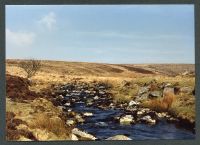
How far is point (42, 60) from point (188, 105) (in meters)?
2.62

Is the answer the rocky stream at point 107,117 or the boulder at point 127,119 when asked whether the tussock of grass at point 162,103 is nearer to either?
the rocky stream at point 107,117

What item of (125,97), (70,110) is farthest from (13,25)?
(125,97)

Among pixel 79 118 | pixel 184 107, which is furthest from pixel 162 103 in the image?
pixel 79 118

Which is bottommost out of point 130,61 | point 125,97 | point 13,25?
point 125,97

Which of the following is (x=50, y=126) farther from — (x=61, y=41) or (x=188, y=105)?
(x=188, y=105)

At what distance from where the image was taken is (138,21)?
8.84m

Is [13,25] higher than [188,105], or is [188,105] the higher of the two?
[13,25]

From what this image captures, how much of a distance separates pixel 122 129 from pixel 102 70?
1.07m

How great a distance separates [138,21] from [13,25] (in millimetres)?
2145

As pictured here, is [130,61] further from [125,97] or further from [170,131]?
[170,131]

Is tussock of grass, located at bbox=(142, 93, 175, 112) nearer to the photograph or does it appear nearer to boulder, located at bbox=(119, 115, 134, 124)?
the photograph

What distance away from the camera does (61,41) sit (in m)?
8.74

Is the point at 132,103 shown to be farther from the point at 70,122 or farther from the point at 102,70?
the point at 70,122

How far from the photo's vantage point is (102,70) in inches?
345
